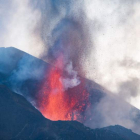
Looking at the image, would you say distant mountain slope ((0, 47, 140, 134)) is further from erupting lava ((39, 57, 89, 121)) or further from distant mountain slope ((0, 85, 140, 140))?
distant mountain slope ((0, 85, 140, 140))

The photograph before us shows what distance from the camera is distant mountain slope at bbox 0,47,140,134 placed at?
3478cm

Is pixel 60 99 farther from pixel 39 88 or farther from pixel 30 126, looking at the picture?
pixel 30 126

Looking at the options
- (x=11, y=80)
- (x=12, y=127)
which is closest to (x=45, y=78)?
(x=11, y=80)

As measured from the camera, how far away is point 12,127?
25.3 metres

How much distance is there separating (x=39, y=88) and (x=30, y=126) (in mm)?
11061

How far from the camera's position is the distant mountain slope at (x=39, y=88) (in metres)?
34.8

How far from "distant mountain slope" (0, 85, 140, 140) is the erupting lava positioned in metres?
4.98

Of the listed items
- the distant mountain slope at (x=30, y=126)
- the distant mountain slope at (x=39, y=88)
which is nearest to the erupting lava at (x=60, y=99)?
the distant mountain slope at (x=39, y=88)

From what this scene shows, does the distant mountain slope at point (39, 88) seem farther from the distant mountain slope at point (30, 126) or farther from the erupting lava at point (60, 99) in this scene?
the distant mountain slope at point (30, 126)

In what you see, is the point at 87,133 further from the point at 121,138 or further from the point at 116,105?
the point at 116,105

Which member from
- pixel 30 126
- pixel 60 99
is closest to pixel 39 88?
pixel 60 99

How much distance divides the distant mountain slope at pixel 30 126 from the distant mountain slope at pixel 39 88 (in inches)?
196

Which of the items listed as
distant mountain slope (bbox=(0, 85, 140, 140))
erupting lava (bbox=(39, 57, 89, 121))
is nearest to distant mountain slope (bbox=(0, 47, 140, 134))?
erupting lava (bbox=(39, 57, 89, 121))

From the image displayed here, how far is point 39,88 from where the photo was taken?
1428 inches
